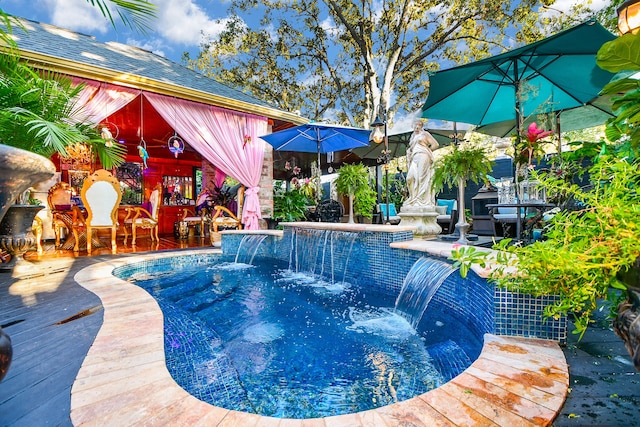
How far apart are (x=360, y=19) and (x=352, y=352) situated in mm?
12221

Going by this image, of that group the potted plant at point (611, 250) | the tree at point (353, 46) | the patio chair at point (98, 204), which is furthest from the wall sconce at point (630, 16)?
the patio chair at point (98, 204)

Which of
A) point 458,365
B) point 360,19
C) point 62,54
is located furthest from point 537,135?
point 360,19

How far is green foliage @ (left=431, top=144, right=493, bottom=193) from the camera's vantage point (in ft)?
12.4

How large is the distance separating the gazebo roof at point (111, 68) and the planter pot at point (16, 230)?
2583mm

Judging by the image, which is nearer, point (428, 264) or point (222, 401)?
point (222, 401)

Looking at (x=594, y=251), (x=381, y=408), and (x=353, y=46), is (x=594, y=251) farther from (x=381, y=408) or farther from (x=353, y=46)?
(x=353, y=46)

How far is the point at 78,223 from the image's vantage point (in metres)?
5.92

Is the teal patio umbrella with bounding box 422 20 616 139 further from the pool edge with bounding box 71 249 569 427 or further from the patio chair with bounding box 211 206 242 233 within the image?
the patio chair with bounding box 211 206 242 233

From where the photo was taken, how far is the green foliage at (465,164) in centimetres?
377

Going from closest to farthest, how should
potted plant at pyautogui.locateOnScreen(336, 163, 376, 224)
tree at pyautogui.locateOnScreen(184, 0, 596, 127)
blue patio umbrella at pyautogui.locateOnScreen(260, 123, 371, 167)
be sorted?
potted plant at pyautogui.locateOnScreen(336, 163, 376, 224) < blue patio umbrella at pyautogui.locateOnScreen(260, 123, 371, 167) < tree at pyautogui.locateOnScreen(184, 0, 596, 127)

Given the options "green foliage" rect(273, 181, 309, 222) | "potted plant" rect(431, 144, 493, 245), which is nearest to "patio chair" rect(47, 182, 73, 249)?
"green foliage" rect(273, 181, 309, 222)

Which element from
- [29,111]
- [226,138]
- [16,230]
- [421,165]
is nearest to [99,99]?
[226,138]

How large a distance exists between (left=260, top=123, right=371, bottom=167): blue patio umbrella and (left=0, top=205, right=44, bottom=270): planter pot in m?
4.34

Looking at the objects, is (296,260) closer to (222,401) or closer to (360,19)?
(222,401)
